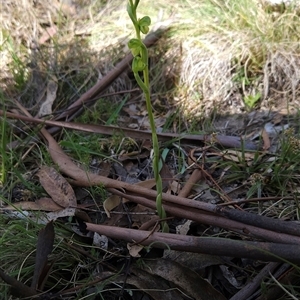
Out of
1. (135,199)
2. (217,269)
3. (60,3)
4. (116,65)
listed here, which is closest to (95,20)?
(60,3)

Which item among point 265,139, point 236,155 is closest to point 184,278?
point 236,155

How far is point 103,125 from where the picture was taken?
2.13 metres

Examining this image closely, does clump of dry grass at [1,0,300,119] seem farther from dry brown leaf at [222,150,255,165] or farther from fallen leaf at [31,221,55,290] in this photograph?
fallen leaf at [31,221,55,290]

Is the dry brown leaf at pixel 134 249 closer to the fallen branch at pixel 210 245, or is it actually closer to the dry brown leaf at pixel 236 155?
the fallen branch at pixel 210 245

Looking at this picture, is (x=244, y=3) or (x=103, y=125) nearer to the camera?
(x=103, y=125)

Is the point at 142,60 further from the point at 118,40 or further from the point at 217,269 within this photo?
the point at 118,40

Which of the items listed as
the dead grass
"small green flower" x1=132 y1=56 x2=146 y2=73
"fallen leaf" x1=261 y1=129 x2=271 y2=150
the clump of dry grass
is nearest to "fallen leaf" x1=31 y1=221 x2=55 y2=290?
"small green flower" x1=132 y1=56 x2=146 y2=73

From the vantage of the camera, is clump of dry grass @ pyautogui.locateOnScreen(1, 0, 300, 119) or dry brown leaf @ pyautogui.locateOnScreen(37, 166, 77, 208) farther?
clump of dry grass @ pyautogui.locateOnScreen(1, 0, 300, 119)

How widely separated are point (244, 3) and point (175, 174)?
1.20 m

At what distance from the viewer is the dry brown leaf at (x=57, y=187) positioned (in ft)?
5.70

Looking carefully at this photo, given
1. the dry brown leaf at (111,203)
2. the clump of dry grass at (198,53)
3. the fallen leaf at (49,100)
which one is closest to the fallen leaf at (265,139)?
the clump of dry grass at (198,53)

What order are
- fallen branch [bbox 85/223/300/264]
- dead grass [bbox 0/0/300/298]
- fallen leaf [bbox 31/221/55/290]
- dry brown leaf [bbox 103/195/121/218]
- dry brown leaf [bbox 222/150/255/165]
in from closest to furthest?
1. fallen branch [bbox 85/223/300/264]
2. fallen leaf [bbox 31/221/55/290]
3. dry brown leaf [bbox 103/195/121/218]
4. dry brown leaf [bbox 222/150/255/165]
5. dead grass [bbox 0/0/300/298]

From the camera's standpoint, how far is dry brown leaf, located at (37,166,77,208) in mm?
1737

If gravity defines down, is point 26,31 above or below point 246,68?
above
